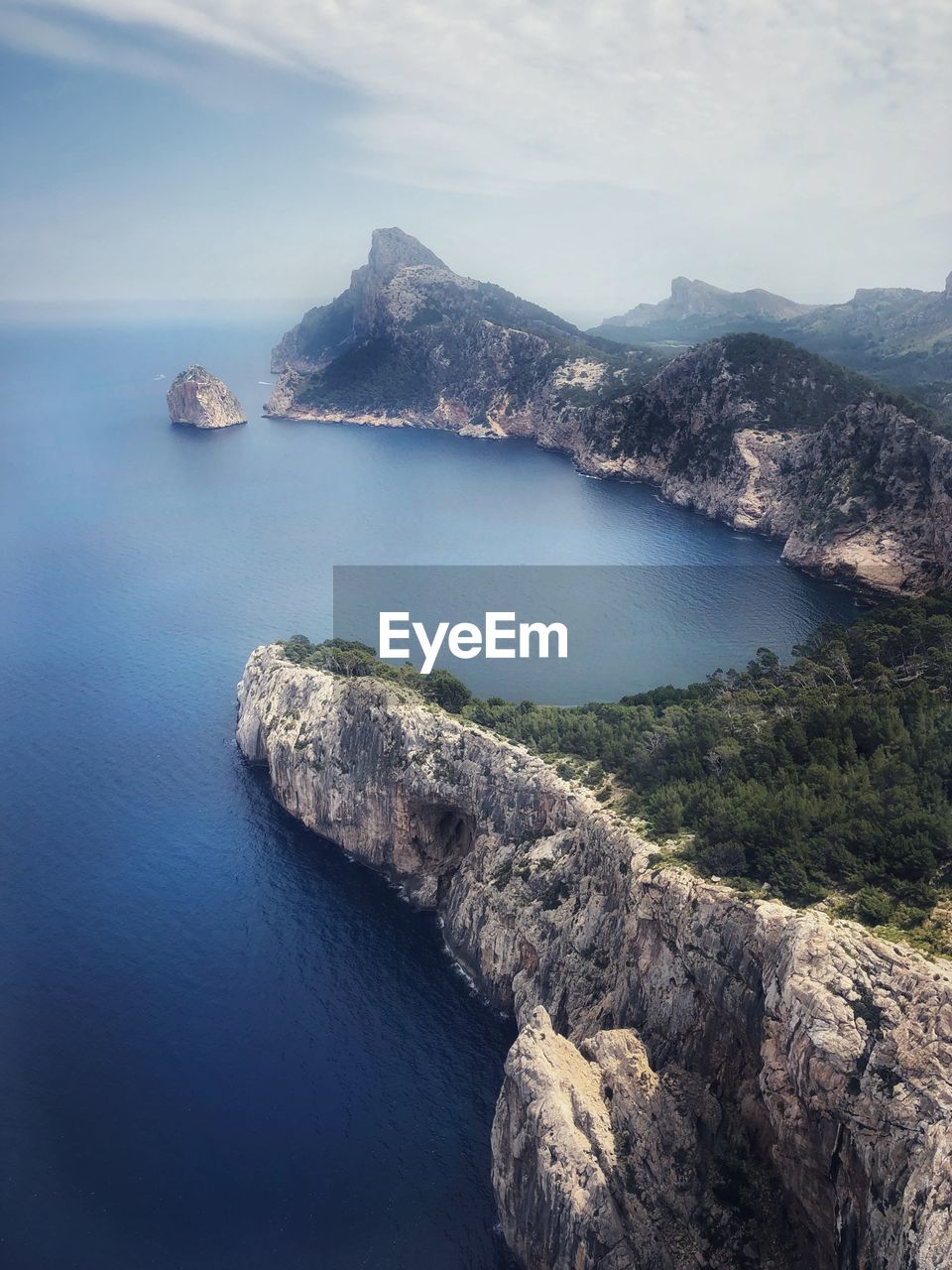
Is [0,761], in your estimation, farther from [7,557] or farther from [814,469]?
[814,469]

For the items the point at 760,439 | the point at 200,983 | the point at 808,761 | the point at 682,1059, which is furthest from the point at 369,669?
the point at 760,439

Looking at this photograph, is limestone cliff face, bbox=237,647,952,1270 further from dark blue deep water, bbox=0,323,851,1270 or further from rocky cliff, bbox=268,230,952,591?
rocky cliff, bbox=268,230,952,591

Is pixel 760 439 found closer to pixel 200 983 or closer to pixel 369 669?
pixel 369 669

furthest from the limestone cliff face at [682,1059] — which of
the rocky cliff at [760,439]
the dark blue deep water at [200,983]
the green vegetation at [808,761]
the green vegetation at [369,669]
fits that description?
the rocky cliff at [760,439]

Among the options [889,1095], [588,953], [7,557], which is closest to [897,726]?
[588,953]

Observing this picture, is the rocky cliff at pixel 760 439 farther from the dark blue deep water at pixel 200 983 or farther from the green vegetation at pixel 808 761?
the green vegetation at pixel 808 761

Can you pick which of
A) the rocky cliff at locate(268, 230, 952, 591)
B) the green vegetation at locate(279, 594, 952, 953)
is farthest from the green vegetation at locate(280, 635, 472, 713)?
the rocky cliff at locate(268, 230, 952, 591)
